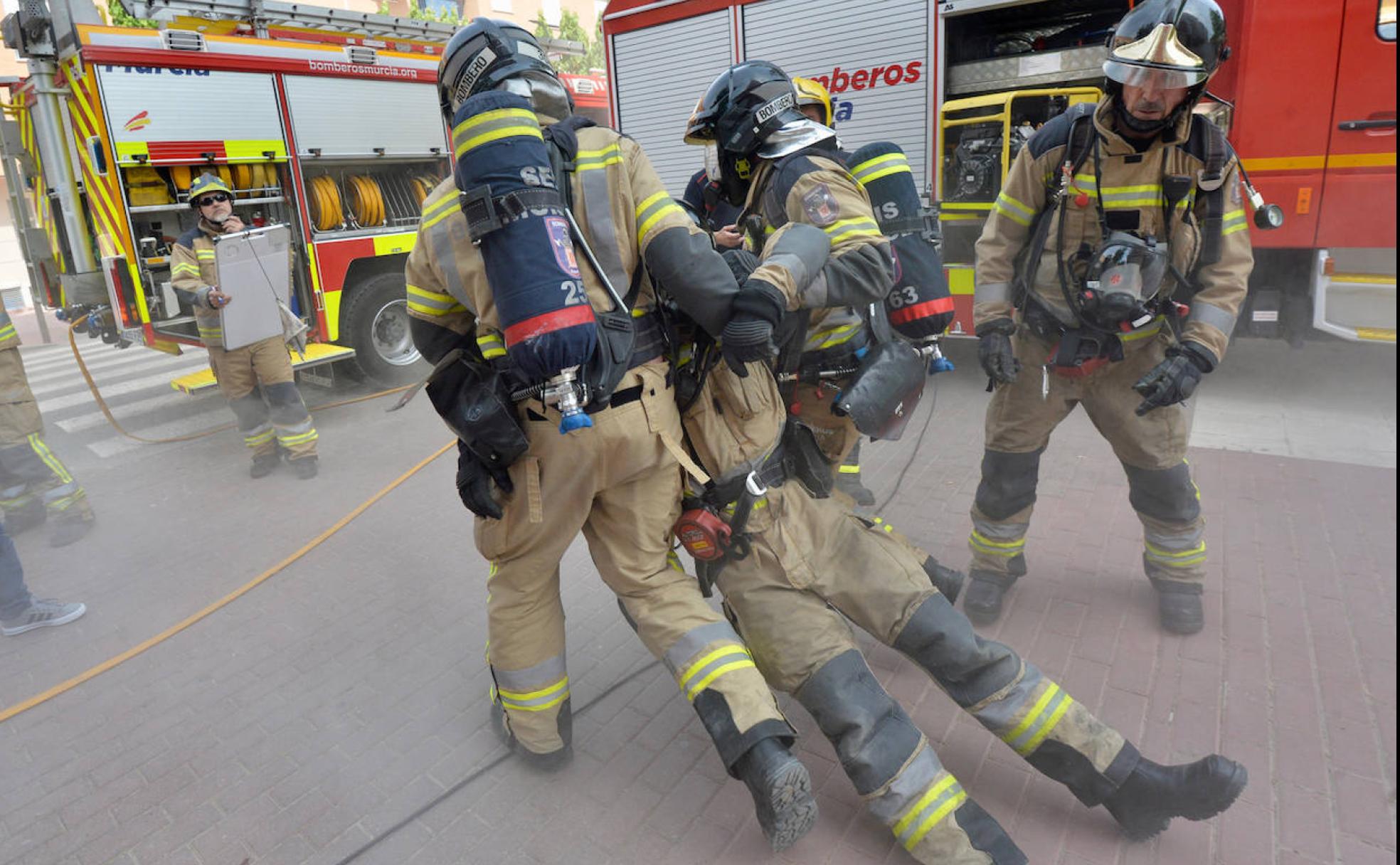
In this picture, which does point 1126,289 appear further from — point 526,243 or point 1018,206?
point 526,243

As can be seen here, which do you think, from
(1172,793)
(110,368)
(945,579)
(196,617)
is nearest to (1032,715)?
(1172,793)

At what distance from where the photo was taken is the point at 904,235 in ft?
9.72

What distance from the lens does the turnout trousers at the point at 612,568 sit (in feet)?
7.32

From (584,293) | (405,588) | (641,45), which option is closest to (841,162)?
(584,293)

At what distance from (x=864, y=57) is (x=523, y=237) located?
572cm

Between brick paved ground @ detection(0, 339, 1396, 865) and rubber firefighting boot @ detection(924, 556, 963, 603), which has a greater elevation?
rubber firefighting boot @ detection(924, 556, 963, 603)

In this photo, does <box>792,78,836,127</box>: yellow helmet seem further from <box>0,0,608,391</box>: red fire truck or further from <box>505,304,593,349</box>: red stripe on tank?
<box>0,0,608,391</box>: red fire truck

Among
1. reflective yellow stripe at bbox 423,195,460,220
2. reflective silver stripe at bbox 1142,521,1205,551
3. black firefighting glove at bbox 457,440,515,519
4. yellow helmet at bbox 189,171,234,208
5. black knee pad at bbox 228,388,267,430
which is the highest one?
yellow helmet at bbox 189,171,234,208

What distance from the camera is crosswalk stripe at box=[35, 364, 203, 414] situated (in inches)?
313

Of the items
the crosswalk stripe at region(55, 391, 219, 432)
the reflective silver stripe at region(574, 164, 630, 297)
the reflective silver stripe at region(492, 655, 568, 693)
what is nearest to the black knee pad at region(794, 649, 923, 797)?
the reflective silver stripe at region(492, 655, 568, 693)

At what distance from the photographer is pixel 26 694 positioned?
3338 mm

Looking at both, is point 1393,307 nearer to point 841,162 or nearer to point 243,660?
point 841,162

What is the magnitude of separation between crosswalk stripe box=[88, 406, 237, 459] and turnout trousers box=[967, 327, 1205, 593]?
5.78m

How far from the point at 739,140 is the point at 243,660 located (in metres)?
2.78
